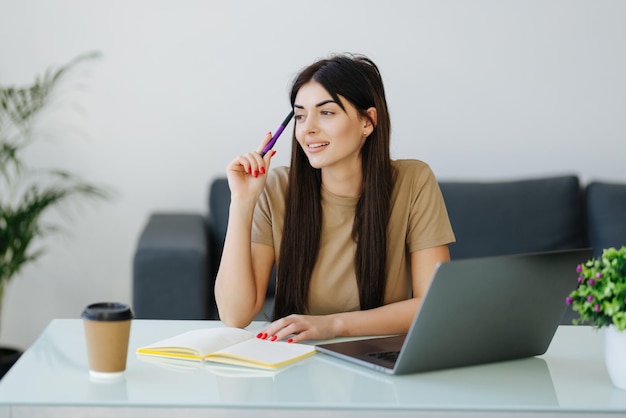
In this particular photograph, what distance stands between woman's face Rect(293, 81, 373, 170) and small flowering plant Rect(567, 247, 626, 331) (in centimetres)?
73

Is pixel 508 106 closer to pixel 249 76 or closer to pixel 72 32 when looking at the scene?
pixel 249 76

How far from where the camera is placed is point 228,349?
134cm

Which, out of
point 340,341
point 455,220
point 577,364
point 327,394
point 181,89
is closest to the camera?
point 327,394

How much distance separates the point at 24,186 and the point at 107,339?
7.30ft

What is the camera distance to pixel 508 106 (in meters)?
3.36

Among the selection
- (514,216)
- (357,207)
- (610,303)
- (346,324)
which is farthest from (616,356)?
(514,216)

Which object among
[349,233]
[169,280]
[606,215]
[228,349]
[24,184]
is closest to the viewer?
[228,349]

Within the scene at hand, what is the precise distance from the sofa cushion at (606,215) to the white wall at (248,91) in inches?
11.5

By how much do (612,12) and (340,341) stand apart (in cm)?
236

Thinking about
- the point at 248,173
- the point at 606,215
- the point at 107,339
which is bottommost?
the point at 606,215

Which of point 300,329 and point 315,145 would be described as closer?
point 300,329

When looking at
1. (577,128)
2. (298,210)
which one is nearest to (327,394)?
(298,210)

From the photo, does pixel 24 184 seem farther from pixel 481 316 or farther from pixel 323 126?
pixel 481 316

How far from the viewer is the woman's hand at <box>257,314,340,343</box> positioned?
57.5 inches
